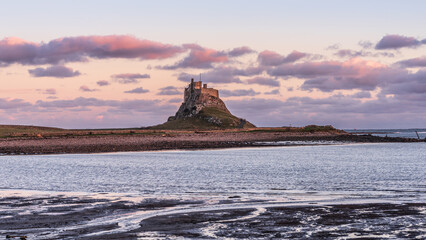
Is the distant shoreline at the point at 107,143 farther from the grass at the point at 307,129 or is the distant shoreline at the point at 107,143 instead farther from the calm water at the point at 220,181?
the calm water at the point at 220,181

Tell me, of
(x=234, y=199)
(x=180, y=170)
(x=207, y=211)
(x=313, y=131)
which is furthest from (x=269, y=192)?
(x=313, y=131)

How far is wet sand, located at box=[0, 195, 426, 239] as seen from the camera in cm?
1431

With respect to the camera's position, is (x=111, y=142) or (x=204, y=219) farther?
(x=111, y=142)

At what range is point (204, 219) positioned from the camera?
16891 mm

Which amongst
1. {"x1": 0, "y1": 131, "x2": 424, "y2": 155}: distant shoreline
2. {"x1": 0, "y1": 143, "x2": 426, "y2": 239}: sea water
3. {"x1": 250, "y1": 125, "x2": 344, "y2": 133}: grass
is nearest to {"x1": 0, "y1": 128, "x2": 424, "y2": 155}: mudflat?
{"x1": 0, "y1": 131, "x2": 424, "y2": 155}: distant shoreline

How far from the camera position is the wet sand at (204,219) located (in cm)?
1431

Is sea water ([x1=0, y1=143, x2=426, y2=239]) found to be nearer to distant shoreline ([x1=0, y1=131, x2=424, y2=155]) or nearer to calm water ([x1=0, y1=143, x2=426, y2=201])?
calm water ([x1=0, y1=143, x2=426, y2=201])

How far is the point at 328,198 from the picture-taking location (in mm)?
22578

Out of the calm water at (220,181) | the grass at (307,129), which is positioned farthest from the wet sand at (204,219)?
the grass at (307,129)

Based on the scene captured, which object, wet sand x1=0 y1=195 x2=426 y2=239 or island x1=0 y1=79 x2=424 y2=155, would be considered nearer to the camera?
wet sand x1=0 y1=195 x2=426 y2=239

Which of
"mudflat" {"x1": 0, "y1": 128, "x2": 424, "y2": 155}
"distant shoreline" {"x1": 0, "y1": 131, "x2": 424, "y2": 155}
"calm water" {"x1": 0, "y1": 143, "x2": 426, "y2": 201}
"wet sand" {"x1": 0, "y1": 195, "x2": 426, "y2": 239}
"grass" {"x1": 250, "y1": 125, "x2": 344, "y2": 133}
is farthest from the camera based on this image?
"grass" {"x1": 250, "y1": 125, "x2": 344, "y2": 133}

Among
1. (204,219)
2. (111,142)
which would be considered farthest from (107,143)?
(204,219)

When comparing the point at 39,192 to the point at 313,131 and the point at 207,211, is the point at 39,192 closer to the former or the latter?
the point at 207,211

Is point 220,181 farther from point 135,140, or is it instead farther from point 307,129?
point 307,129
